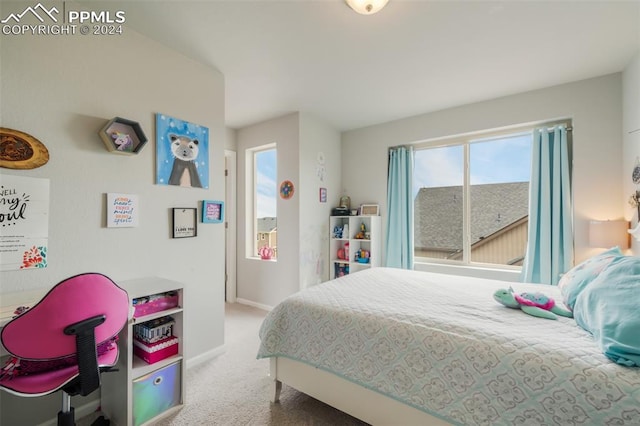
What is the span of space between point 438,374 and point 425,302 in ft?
1.73

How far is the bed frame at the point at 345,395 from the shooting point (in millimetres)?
1398

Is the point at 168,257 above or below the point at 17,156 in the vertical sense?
below

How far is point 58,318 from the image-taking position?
1132 mm

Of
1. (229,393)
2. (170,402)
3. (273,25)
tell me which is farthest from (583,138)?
(170,402)

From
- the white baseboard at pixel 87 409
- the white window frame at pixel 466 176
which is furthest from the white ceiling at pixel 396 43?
the white baseboard at pixel 87 409

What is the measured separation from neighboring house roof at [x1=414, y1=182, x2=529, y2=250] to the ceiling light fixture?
8.50 ft

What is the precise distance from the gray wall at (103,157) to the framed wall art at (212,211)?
7 centimetres

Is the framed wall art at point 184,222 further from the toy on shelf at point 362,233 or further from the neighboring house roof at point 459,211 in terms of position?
the neighboring house roof at point 459,211

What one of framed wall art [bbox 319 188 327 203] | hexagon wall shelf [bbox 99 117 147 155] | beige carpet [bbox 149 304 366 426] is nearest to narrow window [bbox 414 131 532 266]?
framed wall art [bbox 319 188 327 203]

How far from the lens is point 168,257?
2248 mm

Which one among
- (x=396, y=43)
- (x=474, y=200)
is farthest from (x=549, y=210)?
(x=396, y=43)

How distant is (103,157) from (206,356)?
186 cm

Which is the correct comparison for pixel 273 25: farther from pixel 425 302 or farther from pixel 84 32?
pixel 425 302

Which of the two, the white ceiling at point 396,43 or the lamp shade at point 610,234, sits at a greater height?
the white ceiling at point 396,43
